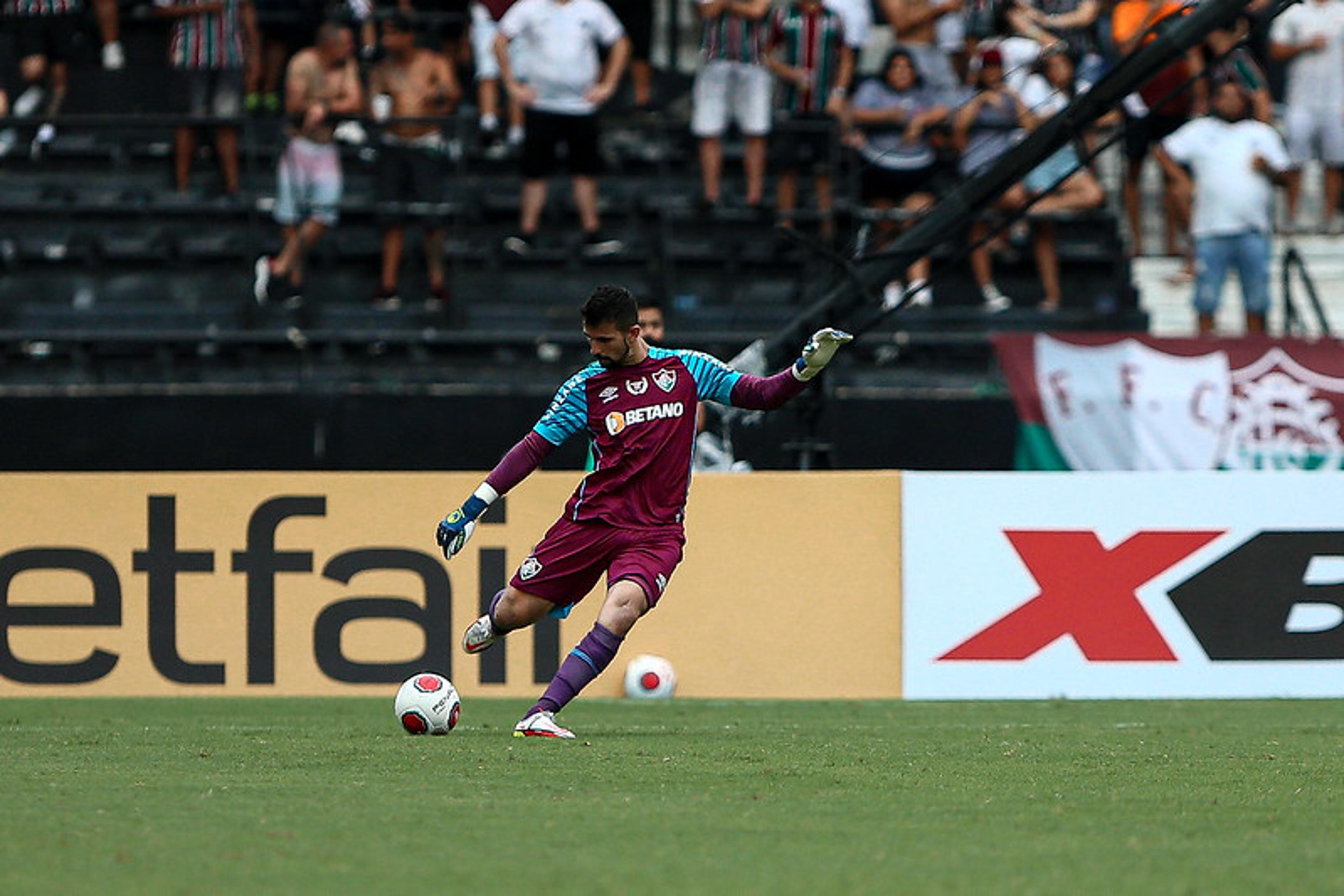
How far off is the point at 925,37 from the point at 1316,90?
→ 3133 mm

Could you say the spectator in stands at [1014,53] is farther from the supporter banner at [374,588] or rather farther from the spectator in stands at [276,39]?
the supporter banner at [374,588]

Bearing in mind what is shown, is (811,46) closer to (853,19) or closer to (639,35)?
(853,19)

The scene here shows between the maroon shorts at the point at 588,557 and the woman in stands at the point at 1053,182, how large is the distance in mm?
7772

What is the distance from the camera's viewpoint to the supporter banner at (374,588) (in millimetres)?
13781

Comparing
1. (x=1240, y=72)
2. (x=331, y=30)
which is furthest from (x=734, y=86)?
(x=1240, y=72)

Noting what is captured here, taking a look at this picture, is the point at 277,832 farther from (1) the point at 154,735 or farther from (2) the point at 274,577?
(2) the point at 274,577

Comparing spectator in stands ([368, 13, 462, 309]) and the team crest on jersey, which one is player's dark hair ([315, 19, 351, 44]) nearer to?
spectator in stands ([368, 13, 462, 309])

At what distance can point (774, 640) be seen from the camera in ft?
45.3

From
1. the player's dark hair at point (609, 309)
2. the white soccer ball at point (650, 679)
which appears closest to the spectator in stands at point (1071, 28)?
the white soccer ball at point (650, 679)

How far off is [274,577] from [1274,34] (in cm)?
1007

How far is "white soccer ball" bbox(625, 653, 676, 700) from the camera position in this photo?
44.6 feet

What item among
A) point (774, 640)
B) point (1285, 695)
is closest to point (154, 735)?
point (774, 640)

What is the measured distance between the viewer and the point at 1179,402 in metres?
15.5

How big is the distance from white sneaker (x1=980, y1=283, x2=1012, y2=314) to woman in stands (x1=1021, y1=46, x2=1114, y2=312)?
293mm
